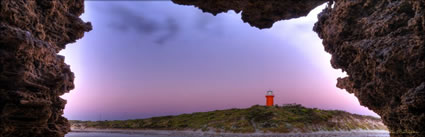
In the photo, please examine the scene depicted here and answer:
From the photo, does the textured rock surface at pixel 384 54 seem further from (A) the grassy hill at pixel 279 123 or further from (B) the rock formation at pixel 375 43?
(A) the grassy hill at pixel 279 123

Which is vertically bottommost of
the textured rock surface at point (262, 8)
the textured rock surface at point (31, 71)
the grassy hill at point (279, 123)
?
the grassy hill at point (279, 123)

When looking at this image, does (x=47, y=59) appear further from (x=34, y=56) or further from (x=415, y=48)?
(x=415, y=48)

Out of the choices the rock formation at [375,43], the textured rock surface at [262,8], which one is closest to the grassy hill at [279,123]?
the rock formation at [375,43]

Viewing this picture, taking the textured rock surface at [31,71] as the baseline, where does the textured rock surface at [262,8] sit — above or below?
above

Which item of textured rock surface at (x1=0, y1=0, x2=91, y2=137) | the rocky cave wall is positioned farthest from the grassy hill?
textured rock surface at (x1=0, y1=0, x2=91, y2=137)

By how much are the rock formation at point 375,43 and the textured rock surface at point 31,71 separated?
34.2 ft

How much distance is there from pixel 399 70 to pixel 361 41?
3.52m

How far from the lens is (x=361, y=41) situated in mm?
17516

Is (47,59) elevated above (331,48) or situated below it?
below

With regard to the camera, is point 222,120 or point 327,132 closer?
point 327,132

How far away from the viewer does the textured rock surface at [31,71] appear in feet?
37.2

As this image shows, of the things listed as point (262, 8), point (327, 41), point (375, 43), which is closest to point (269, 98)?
point (327, 41)

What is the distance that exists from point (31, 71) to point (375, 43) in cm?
1948

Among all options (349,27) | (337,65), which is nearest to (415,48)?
(349,27)
